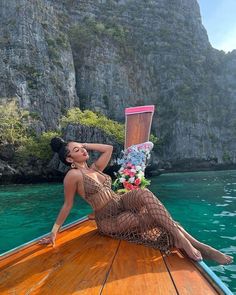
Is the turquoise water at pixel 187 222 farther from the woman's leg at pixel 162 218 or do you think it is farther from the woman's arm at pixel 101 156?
the woman's arm at pixel 101 156

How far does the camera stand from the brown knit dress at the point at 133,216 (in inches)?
140

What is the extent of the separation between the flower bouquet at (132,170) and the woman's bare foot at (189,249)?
2180 mm

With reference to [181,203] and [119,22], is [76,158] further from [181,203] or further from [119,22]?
[119,22]

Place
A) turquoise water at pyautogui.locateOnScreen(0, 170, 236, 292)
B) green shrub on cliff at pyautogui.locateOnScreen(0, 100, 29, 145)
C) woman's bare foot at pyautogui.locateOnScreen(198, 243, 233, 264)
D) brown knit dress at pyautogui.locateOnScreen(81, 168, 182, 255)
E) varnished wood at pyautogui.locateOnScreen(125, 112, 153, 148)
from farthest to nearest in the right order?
green shrub on cliff at pyautogui.locateOnScreen(0, 100, 29, 145) → turquoise water at pyautogui.locateOnScreen(0, 170, 236, 292) → varnished wood at pyautogui.locateOnScreen(125, 112, 153, 148) → woman's bare foot at pyautogui.locateOnScreen(198, 243, 233, 264) → brown knit dress at pyautogui.locateOnScreen(81, 168, 182, 255)

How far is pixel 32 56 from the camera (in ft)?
152

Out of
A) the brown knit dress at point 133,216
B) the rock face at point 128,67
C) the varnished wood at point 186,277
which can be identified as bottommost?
the varnished wood at point 186,277

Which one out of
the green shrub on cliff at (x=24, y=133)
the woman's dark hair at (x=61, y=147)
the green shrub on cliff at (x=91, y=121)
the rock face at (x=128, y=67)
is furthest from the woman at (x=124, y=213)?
the rock face at (x=128, y=67)

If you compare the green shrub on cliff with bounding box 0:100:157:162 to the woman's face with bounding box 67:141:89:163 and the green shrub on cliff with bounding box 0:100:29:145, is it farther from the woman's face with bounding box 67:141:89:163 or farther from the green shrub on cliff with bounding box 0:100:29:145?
the woman's face with bounding box 67:141:89:163

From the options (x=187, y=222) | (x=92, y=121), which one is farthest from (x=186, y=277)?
(x=92, y=121)

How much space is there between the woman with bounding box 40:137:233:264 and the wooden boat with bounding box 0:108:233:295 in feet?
0.47

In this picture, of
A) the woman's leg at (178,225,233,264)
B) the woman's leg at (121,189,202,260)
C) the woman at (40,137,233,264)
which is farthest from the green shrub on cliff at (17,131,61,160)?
the woman's leg at (178,225,233,264)

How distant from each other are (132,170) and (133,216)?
78.4 inches

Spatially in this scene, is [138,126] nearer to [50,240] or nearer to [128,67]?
[50,240]

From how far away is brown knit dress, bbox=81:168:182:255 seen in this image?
355 centimetres
